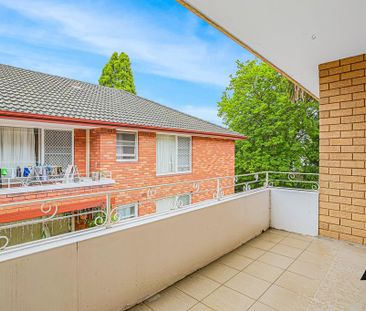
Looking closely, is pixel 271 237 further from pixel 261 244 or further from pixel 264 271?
pixel 264 271

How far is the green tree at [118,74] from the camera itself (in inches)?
685

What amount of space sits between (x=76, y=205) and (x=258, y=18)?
521 cm

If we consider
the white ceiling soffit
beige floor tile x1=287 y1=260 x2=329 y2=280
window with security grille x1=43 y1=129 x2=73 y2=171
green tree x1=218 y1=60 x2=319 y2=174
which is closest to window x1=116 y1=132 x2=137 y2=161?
window with security grille x1=43 y1=129 x2=73 y2=171

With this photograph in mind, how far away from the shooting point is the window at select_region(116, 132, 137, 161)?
20.6 ft

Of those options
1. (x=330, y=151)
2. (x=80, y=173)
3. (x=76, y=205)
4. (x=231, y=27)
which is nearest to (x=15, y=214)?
(x=76, y=205)

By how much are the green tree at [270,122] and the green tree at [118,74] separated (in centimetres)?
867

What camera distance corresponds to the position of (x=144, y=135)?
21.9 feet

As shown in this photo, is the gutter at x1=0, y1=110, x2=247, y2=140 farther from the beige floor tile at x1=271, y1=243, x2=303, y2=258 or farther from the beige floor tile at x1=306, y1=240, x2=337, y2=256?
the beige floor tile at x1=306, y1=240, x2=337, y2=256

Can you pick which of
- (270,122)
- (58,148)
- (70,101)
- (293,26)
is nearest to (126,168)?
(58,148)

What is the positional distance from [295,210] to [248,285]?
2.04 m

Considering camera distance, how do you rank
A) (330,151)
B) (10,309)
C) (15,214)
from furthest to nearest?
(15,214), (330,151), (10,309)

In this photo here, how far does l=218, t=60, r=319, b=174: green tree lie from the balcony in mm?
7905

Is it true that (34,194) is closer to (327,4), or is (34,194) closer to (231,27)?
(231,27)

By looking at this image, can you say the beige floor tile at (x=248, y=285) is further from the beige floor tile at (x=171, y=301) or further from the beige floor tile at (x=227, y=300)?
the beige floor tile at (x=171, y=301)
